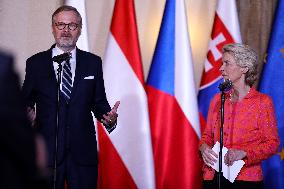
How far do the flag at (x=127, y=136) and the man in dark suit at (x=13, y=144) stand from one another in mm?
3500

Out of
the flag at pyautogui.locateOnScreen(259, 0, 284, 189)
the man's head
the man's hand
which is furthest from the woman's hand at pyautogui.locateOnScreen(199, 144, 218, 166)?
the flag at pyautogui.locateOnScreen(259, 0, 284, 189)

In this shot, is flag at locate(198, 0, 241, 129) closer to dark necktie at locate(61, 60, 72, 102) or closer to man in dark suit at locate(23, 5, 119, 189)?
man in dark suit at locate(23, 5, 119, 189)

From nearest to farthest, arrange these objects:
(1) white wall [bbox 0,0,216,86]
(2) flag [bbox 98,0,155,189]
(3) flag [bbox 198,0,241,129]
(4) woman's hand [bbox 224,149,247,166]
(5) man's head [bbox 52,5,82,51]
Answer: (4) woman's hand [bbox 224,149,247,166] → (5) man's head [bbox 52,5,82,51] → (2) flag [bbox 98,0,155,189] → (3) flag [bbox 198,0,241,129] → (1) white wall [bbox 0,0,216,86]

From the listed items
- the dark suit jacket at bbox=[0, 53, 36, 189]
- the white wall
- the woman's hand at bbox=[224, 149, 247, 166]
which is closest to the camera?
the dark suit jacket at bbox=[0, 53, 36, 189]

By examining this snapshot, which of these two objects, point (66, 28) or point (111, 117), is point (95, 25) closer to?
point (66, 28)

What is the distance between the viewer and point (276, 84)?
4941 millimetres

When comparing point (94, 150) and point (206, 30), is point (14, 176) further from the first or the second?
point (206, 30)

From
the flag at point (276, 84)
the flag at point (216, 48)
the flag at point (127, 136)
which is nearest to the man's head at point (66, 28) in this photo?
the flag at point (127, 136)

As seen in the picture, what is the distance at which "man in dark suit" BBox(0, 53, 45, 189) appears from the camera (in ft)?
3.85

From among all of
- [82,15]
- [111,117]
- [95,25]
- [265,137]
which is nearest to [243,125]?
[265,137]

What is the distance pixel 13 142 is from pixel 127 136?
355cm

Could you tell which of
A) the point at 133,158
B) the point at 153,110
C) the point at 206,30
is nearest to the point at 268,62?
the point at 206,30

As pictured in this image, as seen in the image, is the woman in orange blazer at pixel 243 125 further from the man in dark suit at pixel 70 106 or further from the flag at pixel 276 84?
the flag at pixel 276 84

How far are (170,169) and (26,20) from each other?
1.82 m
